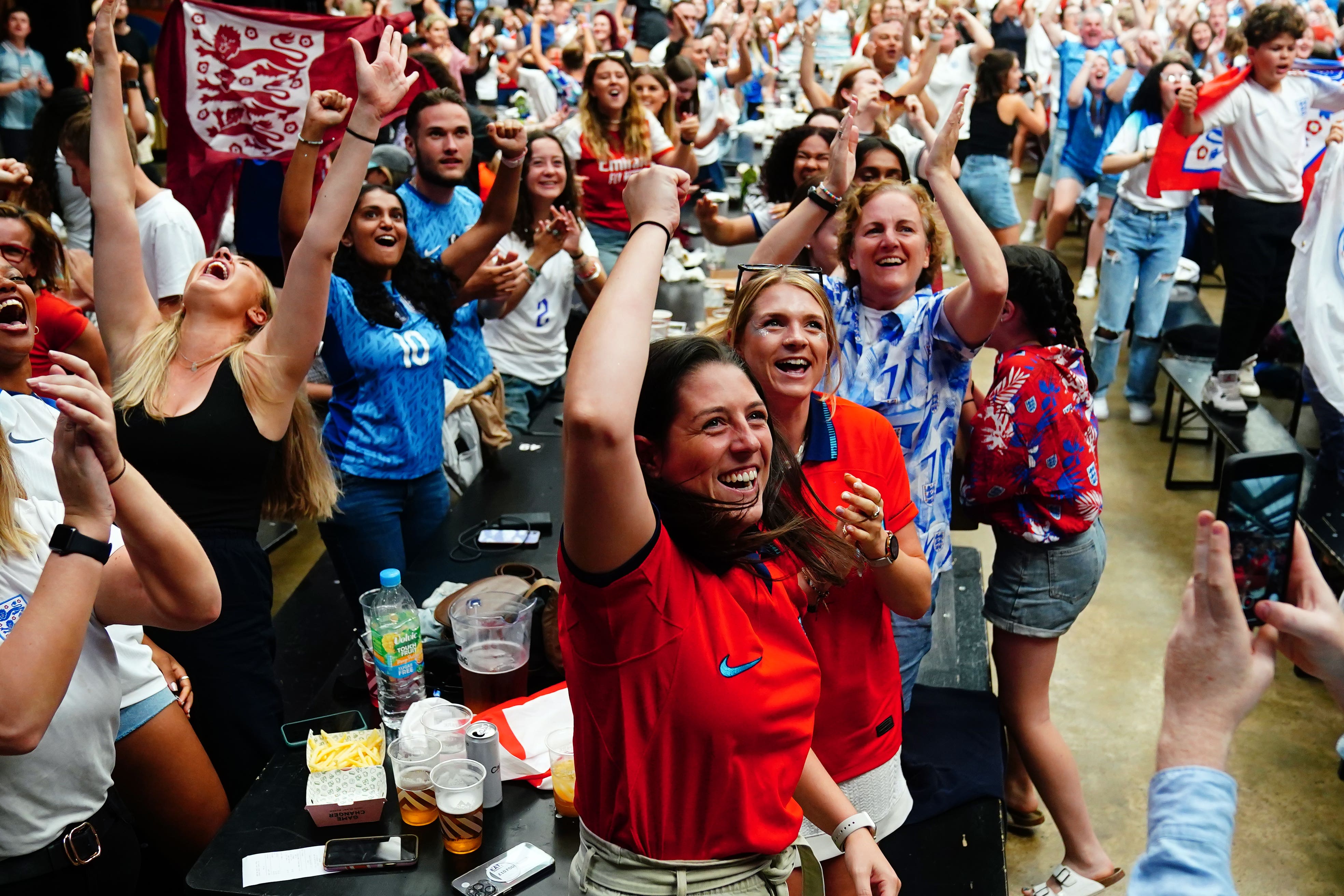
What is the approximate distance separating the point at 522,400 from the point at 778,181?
1.42 metres

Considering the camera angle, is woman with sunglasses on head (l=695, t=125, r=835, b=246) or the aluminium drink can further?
woman with sunglasses on head (l=695, t=125, r=835, b=246)

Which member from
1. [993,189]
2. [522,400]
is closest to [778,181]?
[522,400]

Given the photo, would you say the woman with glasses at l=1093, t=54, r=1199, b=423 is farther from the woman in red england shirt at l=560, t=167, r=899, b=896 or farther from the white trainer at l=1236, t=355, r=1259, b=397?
the woman in red england shirt at l=560, t=167, r=899, b=896

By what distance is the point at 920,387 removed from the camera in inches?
99.2

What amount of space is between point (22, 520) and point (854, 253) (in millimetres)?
1838

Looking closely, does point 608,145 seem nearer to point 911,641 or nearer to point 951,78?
point 911,641

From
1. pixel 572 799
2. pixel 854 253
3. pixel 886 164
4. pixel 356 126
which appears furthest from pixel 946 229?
pixel 572 799

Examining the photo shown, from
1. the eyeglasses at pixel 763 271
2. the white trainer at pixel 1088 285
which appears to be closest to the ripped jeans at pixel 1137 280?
the white trainer at pixel 1088 285

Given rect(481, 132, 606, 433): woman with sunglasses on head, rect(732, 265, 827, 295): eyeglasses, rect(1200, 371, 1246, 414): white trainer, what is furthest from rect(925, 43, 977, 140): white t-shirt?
rect(732, 265, 827, 295): eyeglasses

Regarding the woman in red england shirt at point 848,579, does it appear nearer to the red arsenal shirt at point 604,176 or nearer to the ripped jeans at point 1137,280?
the red arsenal shirt at point 604,176

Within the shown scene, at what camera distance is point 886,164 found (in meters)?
3.39

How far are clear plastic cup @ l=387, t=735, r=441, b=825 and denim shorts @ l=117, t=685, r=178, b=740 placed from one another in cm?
55

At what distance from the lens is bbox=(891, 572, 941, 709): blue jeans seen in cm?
247

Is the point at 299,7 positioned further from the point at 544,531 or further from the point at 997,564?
the point at 997,564
